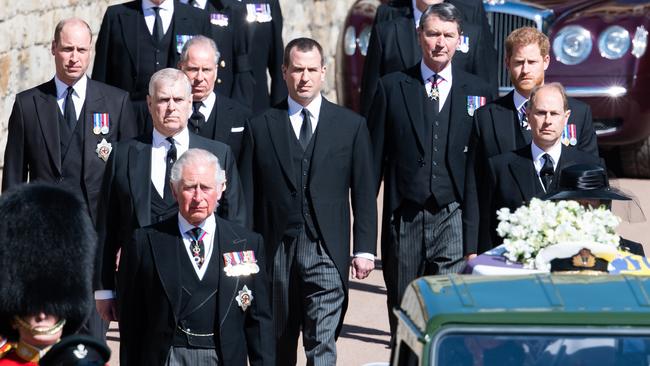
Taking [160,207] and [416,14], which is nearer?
[160,207]

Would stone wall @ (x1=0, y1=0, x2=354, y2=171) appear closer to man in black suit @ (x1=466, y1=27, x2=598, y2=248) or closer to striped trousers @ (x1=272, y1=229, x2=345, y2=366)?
striped trousers @ (x1=272, y1=229, x2=345, y2=366)

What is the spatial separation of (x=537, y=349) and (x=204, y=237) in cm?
273

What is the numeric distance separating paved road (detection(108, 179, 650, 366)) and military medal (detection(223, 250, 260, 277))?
2.31 meters

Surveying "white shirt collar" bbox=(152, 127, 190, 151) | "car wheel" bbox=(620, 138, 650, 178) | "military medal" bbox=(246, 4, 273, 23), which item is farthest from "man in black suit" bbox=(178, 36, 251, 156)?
"car wheel" bbox=(620, 138, 650, 178)

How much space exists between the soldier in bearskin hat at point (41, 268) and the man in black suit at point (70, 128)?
3593mm

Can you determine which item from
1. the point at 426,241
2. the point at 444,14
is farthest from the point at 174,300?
the point at 444,14

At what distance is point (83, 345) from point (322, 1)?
1427 centimetres

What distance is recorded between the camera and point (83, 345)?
591 centimetres

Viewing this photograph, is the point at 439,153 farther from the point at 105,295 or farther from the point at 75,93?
the point at 105,295

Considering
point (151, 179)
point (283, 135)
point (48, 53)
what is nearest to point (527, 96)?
point (283, 135)

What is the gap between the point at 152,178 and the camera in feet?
30.7

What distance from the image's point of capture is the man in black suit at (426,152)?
→ 1051 centimetres

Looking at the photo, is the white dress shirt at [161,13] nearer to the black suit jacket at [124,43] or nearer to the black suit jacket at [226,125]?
the black suit jacket at [124,43]

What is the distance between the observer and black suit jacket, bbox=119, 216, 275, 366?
8.48 meters
